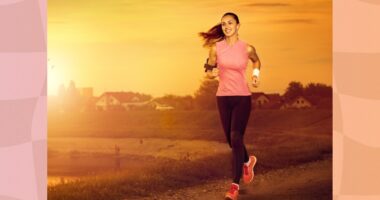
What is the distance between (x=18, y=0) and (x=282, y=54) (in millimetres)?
1105

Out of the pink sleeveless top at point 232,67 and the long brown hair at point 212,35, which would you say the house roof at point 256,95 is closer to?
the pink sleeveless top at point 232,67

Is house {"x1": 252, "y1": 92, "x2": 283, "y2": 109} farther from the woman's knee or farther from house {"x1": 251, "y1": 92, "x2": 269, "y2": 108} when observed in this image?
the woman's knee

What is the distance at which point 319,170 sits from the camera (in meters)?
2.54

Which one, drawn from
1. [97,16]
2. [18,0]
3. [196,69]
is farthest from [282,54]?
[18,0]

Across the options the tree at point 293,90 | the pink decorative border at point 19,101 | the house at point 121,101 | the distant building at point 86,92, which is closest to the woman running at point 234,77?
the tree at point 293,90

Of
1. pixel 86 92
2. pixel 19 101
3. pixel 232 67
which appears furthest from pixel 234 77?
pixel 19 101

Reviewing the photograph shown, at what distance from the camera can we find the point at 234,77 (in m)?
2.53

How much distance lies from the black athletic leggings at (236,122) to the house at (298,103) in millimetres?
168

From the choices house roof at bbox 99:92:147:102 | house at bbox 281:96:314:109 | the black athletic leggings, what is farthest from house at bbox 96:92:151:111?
house at bbox 281:96:314:109

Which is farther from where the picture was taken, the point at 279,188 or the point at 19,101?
the point at 279,188

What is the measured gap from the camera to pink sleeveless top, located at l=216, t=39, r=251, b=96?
253cm

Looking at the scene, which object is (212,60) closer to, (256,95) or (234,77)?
(234,77)

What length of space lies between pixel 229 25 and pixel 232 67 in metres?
0.18

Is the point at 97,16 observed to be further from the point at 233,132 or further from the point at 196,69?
the point at 233,132
